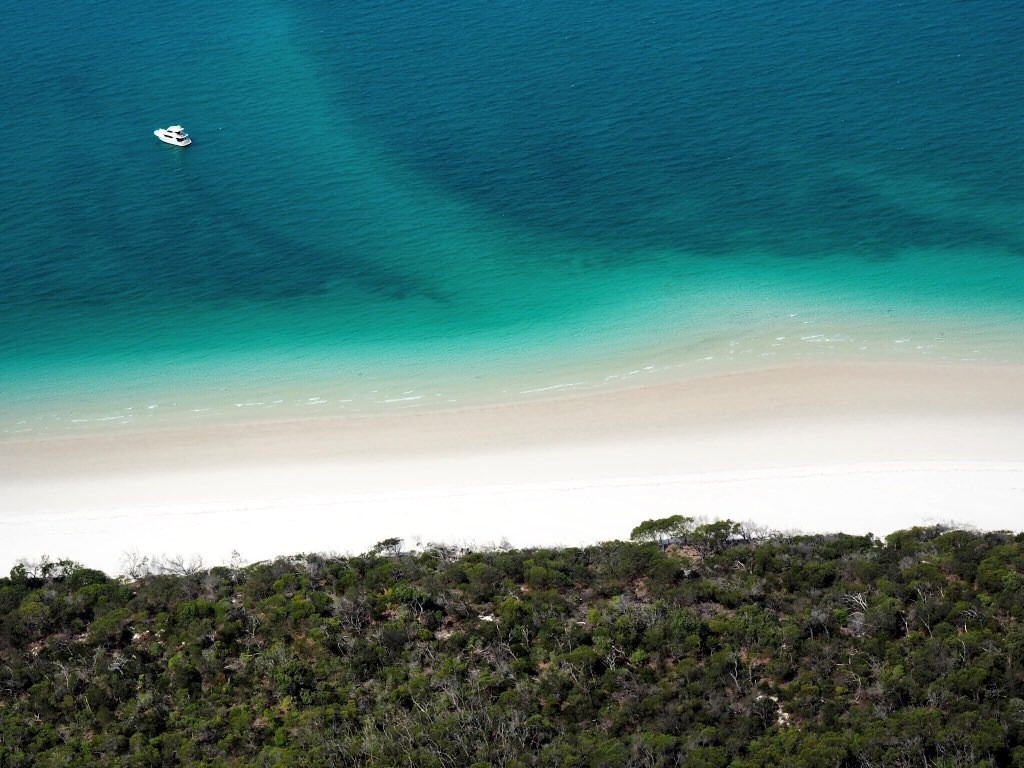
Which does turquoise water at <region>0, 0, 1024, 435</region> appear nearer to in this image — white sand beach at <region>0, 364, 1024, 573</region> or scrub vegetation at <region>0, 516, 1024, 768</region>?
white sand beach at <region>0, 364, 1024, 573</region>

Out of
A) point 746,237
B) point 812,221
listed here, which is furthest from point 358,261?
point 812,221

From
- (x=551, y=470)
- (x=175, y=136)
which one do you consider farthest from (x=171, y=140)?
(x=551, y=470)

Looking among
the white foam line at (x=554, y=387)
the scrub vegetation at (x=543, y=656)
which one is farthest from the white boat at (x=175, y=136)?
the scrub vegetation at (x=543, y=656)

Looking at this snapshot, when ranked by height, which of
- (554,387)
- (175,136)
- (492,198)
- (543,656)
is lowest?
(543,656)

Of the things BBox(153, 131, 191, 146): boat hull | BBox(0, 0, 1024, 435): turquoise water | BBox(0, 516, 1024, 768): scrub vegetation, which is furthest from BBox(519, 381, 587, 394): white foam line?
BBox(153, 131, 191, 146): boat hull

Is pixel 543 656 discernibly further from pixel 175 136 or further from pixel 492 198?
pixel 175 136

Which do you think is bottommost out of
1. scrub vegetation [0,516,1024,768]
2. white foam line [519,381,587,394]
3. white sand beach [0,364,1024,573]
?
scrub vegetation [0,516,1024,768]

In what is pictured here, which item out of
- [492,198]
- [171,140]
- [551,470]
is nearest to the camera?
[551,470]
